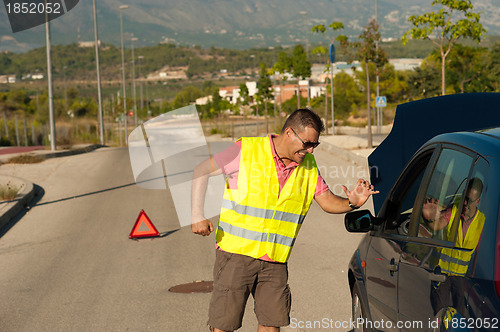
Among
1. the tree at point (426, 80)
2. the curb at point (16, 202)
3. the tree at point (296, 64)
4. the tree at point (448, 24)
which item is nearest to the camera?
the curb at point (16, 202)

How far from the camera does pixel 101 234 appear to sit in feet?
39.8

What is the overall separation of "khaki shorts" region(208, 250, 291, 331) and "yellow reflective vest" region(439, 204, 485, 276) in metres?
1.55

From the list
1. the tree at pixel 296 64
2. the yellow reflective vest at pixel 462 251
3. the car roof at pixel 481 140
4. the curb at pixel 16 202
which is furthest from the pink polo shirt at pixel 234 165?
the tree at pixel 296 64

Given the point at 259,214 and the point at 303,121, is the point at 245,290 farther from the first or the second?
the point at 303,121

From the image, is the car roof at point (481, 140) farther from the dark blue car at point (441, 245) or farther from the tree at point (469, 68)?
the tree at point (469, 68)

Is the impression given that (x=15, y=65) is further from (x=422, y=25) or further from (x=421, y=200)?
(x=421, y=200)

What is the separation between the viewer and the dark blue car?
2807mm

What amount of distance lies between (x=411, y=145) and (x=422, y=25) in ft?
83.1

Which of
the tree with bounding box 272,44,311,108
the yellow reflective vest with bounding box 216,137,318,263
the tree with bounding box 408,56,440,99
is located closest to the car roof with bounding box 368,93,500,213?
the yellow reflective vest with bounding box 216,137,318,263

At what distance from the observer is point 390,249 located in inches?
164

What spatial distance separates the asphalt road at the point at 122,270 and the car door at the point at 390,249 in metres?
2.00

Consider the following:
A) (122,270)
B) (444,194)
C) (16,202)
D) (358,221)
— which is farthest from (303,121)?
(16,202)

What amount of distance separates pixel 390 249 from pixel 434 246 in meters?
0.87

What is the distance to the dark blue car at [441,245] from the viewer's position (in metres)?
2.81
